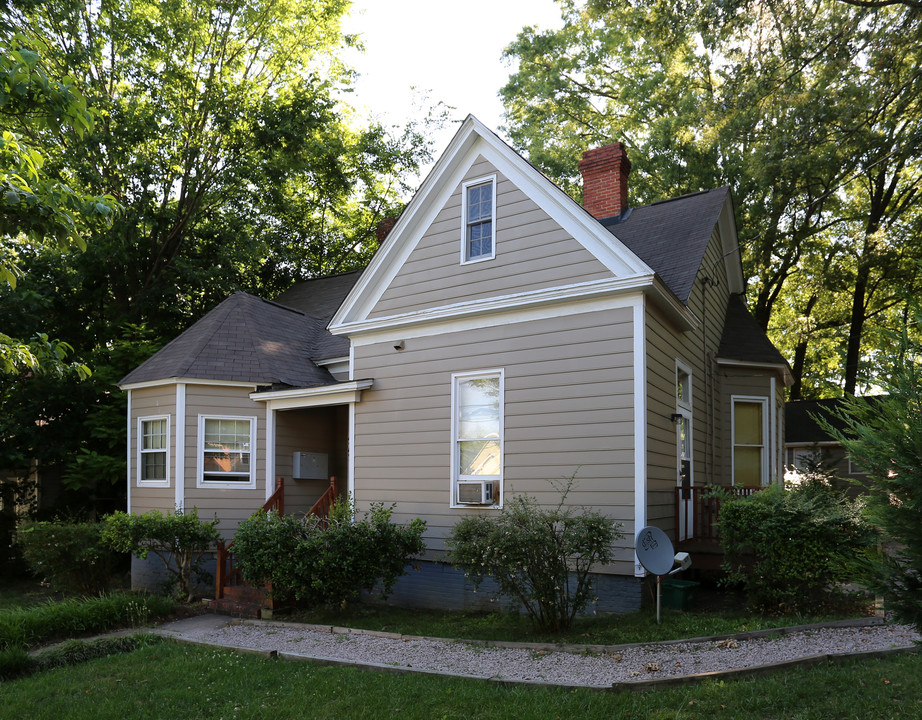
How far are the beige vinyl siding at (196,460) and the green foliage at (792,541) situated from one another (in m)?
8.51

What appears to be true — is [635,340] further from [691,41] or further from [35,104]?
[691,41]

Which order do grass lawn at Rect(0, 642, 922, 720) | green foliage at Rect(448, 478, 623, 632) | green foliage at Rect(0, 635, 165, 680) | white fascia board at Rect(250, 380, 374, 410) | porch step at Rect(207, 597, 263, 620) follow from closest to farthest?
1. grass lawn at Rect(0, 642, 922, 720)
2. green foliage at Rect(0, 635, 165, 680)
3. green foliage at Rect(448, 478, 623, 632)
4. porch step at Rect(207, 597, 263, 620)
5. white fascia board at Rect(250, 380, 374, 410)

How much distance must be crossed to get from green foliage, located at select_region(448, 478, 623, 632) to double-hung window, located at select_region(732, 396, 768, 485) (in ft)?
20.1

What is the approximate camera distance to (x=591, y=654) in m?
7.21

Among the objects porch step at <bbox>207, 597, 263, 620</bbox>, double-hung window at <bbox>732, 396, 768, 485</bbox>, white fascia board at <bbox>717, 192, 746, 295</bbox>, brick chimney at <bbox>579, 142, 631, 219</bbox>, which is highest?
brick chimney at <bbox>579, 142, 631, 219</bbox>

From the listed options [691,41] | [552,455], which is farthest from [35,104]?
[691,41]

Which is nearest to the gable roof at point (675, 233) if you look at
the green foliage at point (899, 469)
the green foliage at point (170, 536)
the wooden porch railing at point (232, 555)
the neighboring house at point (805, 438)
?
the wooden porch railing at point (232, 555)

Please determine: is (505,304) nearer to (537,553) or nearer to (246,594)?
(537,553)

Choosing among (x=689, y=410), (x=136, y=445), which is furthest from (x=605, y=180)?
(x=136, y=445)

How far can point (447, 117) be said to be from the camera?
2675 cm

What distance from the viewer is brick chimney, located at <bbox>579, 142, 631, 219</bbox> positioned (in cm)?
1379

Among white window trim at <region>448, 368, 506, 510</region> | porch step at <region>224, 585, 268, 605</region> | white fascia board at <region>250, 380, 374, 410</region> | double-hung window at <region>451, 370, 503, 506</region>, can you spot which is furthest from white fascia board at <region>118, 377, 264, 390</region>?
double-hung window at <region>451, 370, 503, 506</region>

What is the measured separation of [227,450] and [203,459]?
0.45 meters

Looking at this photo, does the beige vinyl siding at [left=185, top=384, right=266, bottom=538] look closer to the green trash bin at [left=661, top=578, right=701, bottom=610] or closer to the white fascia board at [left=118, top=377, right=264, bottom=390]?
the white fascia board at [left=118, top=377, right=264, bottom=390]
